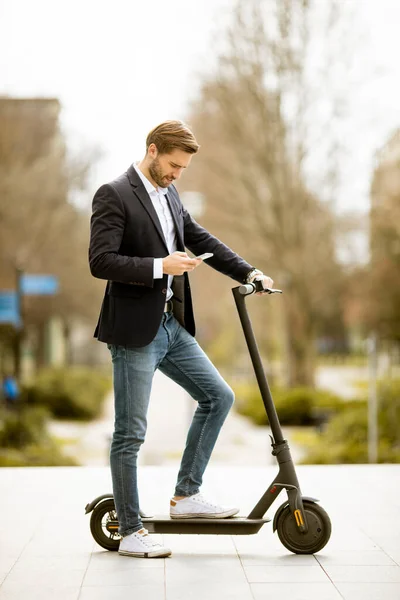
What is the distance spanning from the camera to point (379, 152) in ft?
71.3

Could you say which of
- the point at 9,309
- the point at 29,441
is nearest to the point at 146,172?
the point at 9,309

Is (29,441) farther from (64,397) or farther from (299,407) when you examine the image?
(64,397)

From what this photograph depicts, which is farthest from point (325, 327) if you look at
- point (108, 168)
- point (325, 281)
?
point (108, 168)

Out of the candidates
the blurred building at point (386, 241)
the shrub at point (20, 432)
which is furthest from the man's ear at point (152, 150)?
the blurred building at point (386, 241)

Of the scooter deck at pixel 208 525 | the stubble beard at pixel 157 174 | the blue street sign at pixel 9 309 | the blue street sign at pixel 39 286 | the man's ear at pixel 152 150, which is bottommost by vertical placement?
the scooter deck at pixel 208 525

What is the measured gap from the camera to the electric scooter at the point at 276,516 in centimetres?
420

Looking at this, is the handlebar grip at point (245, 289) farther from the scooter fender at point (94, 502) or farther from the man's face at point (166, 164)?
the scooter fender at point (94, 502)

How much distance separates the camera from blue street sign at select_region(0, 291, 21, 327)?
45.9 feet

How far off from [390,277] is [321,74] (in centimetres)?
556

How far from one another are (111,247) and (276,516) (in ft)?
4.36

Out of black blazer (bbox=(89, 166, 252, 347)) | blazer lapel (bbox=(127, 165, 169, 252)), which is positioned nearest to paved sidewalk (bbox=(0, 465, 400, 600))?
black blazer (bbox=(89, 166, 252, 347))

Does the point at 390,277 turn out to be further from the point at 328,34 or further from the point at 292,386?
the point at 328,34

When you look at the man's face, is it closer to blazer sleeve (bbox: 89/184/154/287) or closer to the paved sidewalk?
blazer sleeve (bbox: 89/184/154/287)

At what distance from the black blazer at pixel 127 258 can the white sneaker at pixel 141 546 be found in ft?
2.65
